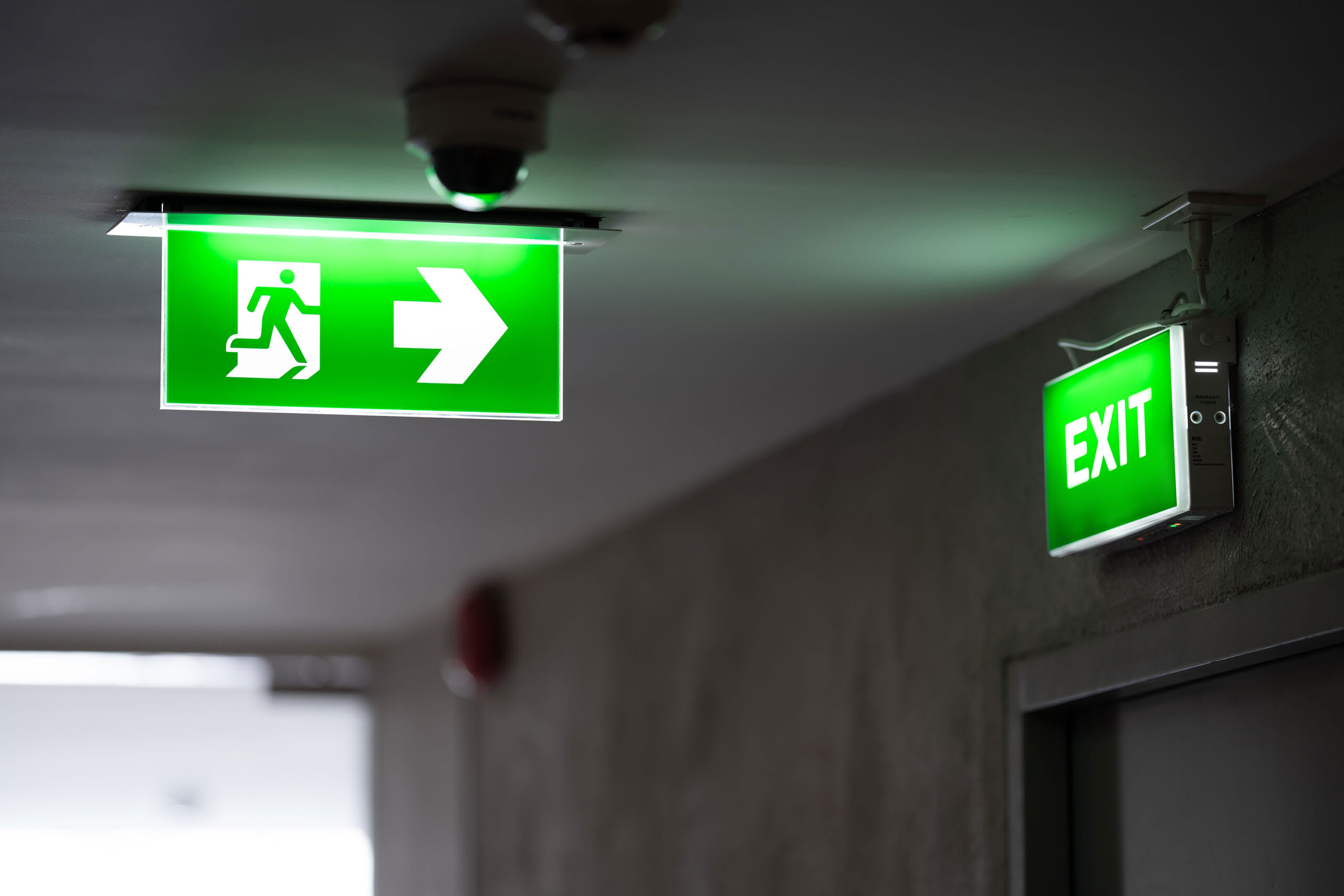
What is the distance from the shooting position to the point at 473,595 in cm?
827

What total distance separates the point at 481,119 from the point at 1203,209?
1.49 m

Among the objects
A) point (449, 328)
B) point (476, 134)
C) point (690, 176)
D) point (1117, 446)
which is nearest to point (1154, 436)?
point (1117, 446)

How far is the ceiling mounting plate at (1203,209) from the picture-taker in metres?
3.38

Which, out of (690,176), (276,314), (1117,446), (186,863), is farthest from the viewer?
(186,863)

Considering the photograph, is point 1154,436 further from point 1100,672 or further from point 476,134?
point 476,134

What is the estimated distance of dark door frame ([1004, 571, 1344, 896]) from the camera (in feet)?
10.6

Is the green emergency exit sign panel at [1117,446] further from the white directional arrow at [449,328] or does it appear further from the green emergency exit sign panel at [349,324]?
the white directional arrow at [449,328]

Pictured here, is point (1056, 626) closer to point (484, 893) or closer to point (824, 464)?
point (824, 464)

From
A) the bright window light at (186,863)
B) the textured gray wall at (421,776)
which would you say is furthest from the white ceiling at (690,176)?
the bright window light at (186,863)

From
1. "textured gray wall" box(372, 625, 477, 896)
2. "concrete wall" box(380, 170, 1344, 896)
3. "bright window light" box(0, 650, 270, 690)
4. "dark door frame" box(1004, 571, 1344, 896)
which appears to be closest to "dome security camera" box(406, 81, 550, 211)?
"concrete wall" box(380, 170, 1344, 896)

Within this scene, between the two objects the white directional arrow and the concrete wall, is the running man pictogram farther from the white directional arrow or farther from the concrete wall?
the concrete wall

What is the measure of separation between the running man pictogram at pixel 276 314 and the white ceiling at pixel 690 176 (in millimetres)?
228

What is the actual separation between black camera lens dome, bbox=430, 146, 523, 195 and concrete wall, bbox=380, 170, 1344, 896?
1535mm

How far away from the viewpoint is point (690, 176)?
3.25 m
